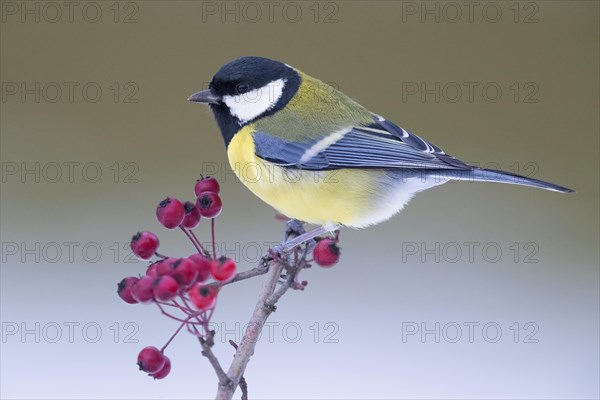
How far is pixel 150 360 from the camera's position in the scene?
620 mm

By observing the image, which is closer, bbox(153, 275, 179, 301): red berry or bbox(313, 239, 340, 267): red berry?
bbox(153, 275, 179, 301): red berry

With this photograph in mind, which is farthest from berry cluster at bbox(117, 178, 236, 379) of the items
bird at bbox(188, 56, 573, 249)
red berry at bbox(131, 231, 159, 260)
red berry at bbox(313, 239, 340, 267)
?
bird at bbox(188, 56, 573, 249)

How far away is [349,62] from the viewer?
178 cm

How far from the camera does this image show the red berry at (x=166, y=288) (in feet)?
1.76

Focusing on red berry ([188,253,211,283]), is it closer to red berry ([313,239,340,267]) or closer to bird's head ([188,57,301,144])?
red berry ([313,239,340,267])

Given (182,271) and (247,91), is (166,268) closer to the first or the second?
(182,271)

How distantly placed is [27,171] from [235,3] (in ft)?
2.26

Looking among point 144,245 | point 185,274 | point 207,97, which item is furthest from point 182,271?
point 207,97

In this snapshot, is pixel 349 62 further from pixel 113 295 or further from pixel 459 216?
pixel 113 295

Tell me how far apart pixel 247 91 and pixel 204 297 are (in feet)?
1.64

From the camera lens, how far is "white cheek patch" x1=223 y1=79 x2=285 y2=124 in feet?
3.23

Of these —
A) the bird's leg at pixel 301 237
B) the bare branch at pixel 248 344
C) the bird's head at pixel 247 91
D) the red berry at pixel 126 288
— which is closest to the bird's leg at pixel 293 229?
the bird's leg at pixel 301 237

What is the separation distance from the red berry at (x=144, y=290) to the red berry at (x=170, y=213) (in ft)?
0.40

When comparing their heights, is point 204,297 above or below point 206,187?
A: below
